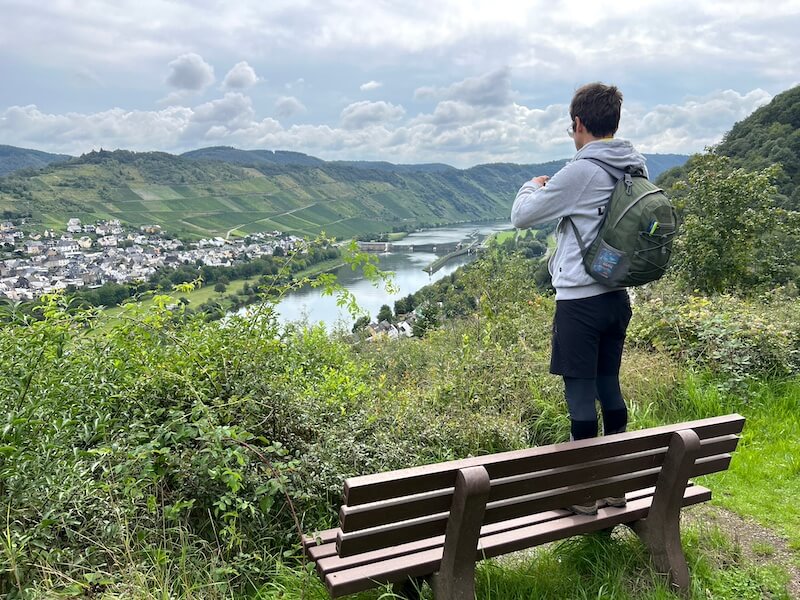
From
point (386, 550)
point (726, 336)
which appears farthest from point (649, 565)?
point (726, 336)

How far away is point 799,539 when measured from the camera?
295 cm

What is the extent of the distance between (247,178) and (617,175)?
483ft

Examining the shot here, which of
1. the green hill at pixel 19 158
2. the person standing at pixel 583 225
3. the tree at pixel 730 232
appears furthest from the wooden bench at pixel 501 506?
the green hill at pixel 19 158

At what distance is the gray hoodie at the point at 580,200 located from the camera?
232 cm

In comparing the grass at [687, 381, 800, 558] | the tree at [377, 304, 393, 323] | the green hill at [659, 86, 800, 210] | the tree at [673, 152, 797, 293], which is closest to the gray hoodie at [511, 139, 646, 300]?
the grass at [687, 381, 800, 558]

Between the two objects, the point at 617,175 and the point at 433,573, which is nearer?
the point at 433,573

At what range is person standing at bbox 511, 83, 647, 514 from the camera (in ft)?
7.65

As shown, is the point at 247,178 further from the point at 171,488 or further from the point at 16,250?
the point at 171,488

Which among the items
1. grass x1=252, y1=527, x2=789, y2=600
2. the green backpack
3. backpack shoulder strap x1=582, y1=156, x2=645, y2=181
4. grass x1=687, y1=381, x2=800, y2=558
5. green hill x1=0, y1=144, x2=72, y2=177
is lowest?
grass x1=687, y1=381, x2=800, y2=558

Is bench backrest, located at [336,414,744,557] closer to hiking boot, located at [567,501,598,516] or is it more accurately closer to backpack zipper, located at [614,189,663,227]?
hiking boot, located at [567,501,598,516]

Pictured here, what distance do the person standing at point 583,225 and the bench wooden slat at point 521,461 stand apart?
0.73 ft

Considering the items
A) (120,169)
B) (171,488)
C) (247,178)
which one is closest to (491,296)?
(171,488)

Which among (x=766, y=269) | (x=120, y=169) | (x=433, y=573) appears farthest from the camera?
(x=120, y=169)

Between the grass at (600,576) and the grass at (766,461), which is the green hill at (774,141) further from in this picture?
the grass at (600,576)
